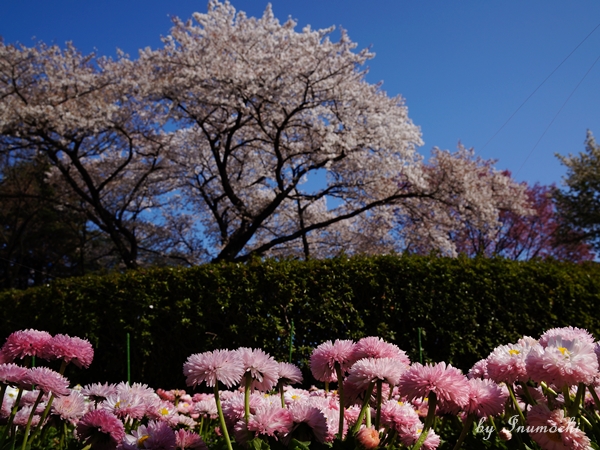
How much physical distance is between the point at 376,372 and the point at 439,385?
16 cm

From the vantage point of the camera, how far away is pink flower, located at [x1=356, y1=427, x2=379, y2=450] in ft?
3.85

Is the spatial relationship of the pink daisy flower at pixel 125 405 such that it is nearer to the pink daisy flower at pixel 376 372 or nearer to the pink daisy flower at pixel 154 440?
the pink daisy flower at pixel 154 440

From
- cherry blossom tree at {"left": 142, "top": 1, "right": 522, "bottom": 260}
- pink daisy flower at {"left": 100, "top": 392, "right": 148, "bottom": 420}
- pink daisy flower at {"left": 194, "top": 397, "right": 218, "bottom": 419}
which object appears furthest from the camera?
cherry blossom tree at {"left": 142, "top": 1, "right": 522, "bottom": 260}

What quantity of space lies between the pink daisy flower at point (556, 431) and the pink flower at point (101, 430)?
1092 millimetres

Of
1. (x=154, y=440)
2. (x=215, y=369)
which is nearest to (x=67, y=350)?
(x=154, y=440)

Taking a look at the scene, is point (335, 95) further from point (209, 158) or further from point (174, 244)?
point (174, 244)

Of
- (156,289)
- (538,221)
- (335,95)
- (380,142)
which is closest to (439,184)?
(380,142)

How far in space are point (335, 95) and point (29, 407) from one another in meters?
11.2

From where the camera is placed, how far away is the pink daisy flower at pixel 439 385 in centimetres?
119

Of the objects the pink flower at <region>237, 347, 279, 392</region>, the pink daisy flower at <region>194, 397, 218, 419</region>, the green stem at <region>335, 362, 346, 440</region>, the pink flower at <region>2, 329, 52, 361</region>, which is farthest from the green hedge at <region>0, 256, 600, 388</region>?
the pink flower at <region>237, 347, 279, 392</region>

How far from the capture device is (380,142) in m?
12.6

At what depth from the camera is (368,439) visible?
1.18 meters

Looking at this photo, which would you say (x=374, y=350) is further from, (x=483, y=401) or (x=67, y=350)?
(x=67, y=350)

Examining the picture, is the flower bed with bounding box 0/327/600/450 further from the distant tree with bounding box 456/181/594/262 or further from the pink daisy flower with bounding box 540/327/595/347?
the distant tree with bounding box 456/181/594/262
